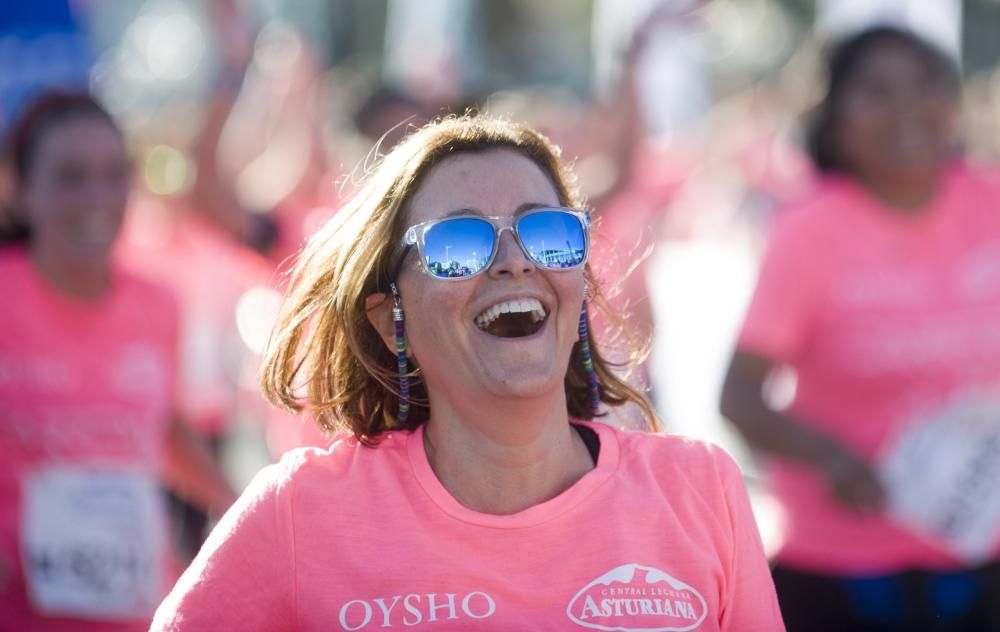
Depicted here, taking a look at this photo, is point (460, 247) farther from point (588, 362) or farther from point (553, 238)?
point (588, 362)

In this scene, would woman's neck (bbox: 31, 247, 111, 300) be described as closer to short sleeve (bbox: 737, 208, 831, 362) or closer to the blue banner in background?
short sleeve (bbox: 737, 208, 831, 362)

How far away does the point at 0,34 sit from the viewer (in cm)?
682

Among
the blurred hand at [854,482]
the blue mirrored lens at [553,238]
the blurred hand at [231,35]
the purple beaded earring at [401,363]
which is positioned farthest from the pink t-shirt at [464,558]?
the blurred hand at [231,35]

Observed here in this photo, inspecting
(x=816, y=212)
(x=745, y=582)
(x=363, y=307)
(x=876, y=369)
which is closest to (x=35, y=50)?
(x=816, y=212)

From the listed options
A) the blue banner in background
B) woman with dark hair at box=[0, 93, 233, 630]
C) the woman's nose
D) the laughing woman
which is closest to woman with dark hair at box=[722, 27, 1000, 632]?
the laughing woman

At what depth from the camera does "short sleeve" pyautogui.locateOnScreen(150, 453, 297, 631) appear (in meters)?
2.61

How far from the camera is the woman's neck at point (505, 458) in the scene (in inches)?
110

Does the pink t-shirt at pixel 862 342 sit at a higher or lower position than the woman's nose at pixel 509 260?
lower

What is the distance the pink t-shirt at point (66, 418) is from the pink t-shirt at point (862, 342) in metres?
1.75

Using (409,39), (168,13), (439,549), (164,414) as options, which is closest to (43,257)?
(164,414)

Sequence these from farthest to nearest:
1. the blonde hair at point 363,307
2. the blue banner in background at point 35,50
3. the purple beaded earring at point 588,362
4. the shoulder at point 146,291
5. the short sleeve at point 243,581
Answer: the blue banner in background at point 35,50
the shoulder at point 146,291
the purple beaded earring at point 588,362
the blonde hair at point 363,307
the short sleeve at point 243,581

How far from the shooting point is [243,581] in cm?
262

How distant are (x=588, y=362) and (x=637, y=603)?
1.93ft

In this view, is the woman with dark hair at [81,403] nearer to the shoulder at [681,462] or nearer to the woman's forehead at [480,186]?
the woman's forehead at [480,186]
